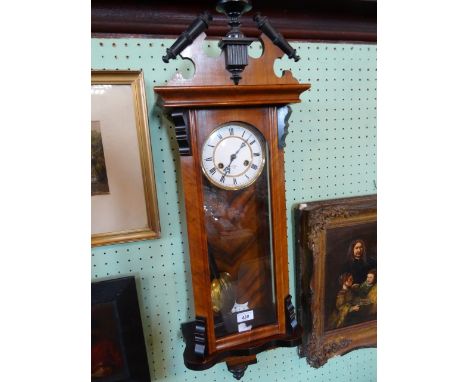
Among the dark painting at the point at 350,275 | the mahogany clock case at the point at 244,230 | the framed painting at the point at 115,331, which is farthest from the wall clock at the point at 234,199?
the dark painting at the point at 350,275

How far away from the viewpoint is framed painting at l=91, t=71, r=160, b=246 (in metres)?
0.67

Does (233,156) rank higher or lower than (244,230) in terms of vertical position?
higher

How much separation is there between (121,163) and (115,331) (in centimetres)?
42

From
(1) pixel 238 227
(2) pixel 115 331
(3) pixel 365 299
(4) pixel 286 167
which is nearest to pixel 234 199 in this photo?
(1) pixel 238 227

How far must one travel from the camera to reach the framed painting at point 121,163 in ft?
2.21

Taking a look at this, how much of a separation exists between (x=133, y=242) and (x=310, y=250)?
1.65 ft

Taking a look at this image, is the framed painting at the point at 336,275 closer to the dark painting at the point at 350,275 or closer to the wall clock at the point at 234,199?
the dark painting at the point at 350,275

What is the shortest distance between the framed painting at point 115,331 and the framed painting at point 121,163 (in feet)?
0.41

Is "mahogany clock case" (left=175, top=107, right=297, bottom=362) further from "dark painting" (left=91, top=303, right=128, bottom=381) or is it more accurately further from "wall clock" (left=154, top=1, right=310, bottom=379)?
"dark painting" (left=91, top=303, right=128, bottom=381)

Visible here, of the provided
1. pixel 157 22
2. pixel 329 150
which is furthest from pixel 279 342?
pixel 157 22

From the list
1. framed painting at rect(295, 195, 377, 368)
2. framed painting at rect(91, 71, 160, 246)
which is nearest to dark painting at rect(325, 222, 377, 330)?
framed painting at rect(295, 195, 377, 368)

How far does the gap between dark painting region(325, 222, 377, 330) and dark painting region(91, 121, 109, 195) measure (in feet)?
2.10

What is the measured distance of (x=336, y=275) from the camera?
0.88 meters

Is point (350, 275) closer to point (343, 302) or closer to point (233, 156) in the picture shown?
point (343, 302)
